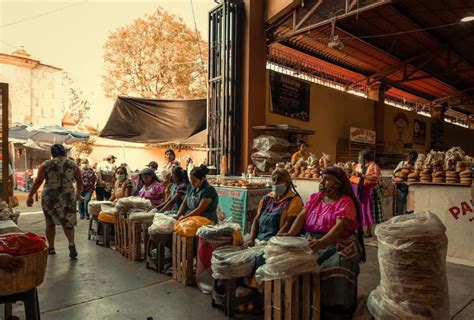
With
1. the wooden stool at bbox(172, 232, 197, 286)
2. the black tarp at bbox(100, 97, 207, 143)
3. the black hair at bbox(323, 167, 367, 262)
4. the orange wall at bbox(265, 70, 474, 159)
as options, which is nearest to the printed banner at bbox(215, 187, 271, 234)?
the wooden stool at bbox(172, 232, 197, 286)

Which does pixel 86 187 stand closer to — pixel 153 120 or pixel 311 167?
pixel 153 120

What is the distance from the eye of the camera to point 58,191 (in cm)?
488

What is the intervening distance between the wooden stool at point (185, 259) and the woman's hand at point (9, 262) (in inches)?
77.0

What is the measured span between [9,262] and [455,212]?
18.3 feet

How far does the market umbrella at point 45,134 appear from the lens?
12.7 m

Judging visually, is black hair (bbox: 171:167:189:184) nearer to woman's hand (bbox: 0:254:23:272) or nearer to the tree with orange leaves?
woman's hand (bbox: 0:254:23:272)

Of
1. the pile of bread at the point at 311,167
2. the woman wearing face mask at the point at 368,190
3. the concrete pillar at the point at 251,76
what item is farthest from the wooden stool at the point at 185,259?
the concrete pillar at the point at 251,76

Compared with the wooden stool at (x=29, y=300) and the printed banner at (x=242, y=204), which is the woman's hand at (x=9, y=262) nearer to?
the wooden stool at (x=29, y=300)

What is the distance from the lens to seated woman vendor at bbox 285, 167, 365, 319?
9.16ft

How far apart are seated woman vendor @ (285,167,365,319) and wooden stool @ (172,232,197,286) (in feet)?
4.90

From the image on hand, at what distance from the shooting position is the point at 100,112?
2091 centimetres

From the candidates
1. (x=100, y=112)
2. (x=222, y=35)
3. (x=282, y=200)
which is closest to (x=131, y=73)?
(x=100, y=112)

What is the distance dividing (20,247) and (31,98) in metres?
19.4

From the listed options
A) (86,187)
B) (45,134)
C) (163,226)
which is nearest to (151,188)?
(163,226)
